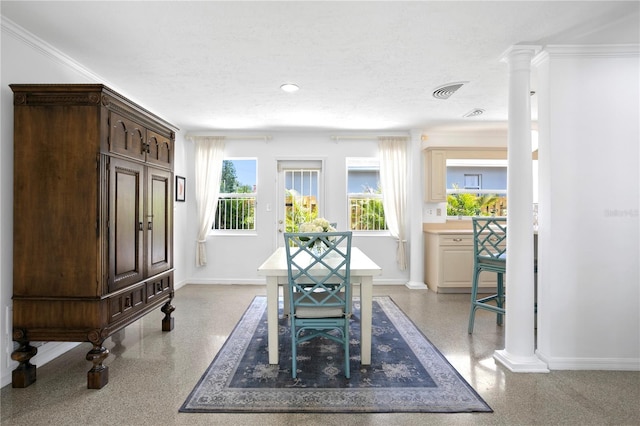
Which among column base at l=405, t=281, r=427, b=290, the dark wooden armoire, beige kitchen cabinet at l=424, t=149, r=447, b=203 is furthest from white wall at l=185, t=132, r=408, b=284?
the dark wooden armoire

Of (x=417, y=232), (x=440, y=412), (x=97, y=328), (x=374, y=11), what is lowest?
(x=440, y=412)

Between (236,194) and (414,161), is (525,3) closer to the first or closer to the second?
(414,161)

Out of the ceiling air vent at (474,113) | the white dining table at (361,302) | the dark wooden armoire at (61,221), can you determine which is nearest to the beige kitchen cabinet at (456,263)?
the ceiling air vent at (474,113)

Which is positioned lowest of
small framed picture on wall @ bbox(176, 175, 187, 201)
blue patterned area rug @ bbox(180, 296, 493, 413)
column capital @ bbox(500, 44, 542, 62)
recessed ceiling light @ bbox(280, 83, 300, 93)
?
blue patterned area rug @ bbox(180, 296, 493, 413)

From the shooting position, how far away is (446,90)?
3715 millimetres

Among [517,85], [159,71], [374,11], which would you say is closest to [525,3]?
[517,85]

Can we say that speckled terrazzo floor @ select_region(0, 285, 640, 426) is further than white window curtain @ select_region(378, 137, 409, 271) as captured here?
No

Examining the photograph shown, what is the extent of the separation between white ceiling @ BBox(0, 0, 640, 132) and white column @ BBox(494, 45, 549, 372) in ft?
0.95

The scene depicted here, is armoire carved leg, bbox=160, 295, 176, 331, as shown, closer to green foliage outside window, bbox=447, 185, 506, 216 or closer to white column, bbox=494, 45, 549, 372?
white column, bbox=494, 45, 549, 372

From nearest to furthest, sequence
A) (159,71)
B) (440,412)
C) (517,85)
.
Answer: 1. (440,412)
2. (517,85)
3. (159,71)

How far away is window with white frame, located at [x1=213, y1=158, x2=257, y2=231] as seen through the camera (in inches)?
227

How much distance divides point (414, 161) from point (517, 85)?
2.76 meters

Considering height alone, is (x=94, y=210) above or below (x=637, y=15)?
below

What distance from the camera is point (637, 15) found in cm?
231
